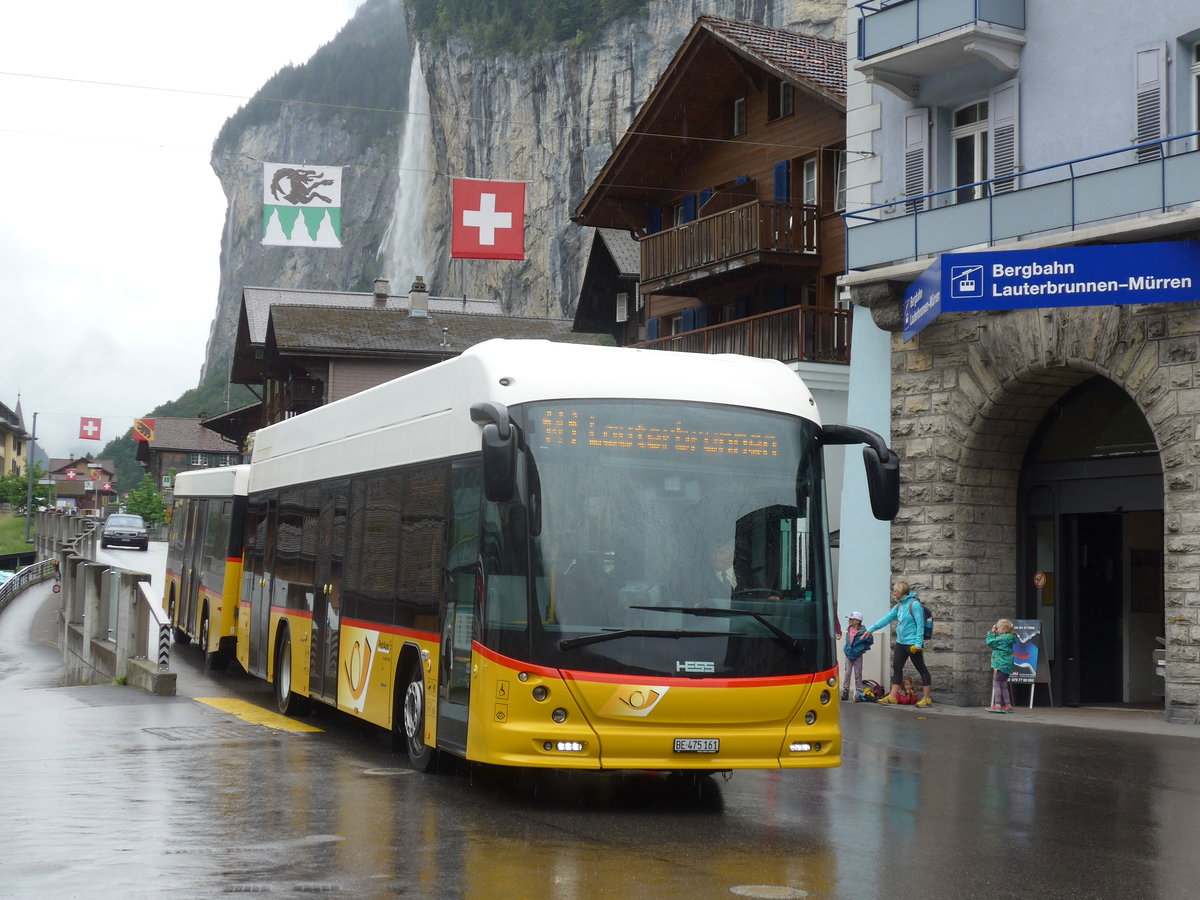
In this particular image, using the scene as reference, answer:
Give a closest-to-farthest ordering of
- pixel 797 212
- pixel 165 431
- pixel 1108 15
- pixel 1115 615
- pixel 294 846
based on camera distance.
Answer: pixel 294 846, pixel 1108 15, pixel 1115 615, pixel 797 212, pixel 165 431

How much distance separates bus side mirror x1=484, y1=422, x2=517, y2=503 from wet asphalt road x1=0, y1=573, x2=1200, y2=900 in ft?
6.41

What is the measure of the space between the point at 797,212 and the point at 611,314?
47.6 ft

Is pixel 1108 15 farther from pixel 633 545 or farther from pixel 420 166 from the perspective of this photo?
pixel 420 166

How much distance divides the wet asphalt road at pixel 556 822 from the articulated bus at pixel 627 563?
58 centimetres

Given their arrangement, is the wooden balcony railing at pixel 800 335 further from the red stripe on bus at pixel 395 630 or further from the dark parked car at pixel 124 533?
the dark parked car at pixel 124 533

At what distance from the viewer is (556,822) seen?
988 cm

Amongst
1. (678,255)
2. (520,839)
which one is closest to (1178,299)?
(520,839)

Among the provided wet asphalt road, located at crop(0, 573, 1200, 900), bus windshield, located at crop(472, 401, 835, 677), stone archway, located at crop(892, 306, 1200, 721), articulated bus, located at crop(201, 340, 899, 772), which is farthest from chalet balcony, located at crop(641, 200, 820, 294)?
bus windshield, located at crop(472, 401, 835, 677)

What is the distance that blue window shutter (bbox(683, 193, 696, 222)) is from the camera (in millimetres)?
36344

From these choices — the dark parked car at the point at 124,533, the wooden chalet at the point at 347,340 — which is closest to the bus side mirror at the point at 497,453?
the wooden chalet at the point at 347,340

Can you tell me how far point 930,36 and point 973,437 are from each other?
5.31m

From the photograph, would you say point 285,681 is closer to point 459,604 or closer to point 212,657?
point 459,604

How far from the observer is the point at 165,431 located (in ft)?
437

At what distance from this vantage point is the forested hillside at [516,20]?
9000 centimetres
